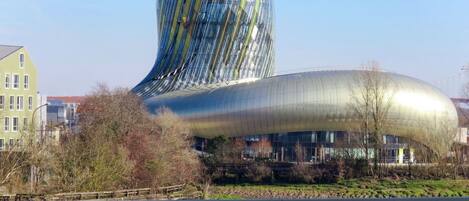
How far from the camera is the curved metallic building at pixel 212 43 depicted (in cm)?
8000

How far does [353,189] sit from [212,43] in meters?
39.1

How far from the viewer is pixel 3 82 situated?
53.0 metres

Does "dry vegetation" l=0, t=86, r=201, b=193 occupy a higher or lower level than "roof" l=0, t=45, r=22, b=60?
lower

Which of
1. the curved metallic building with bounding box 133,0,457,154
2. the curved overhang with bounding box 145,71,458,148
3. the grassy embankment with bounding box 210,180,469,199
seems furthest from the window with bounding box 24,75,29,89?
the curved metallic building with bounding box 133,0,457,154

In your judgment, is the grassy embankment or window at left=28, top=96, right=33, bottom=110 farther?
window at left=28, top=96, right=33, bottom=110

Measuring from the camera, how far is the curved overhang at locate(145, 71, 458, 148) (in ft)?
210

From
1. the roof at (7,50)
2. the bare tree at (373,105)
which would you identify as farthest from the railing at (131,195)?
the roof at (7,50)

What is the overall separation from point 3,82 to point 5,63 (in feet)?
4.35

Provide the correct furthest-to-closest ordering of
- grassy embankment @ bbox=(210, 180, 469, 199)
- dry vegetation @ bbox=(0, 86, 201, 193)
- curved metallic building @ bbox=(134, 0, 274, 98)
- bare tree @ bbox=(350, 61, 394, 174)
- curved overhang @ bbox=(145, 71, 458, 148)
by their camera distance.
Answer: curved metallic building @ bbox=(134, 0, 274, 98), curved overhang @ bbox=(145, 71, 458, 148), bare tree @ bbox=(350, 61, 394, 174), grassy embankment @ bbox=(210, 180, 469, 199), dry vegetation @ bbox=(0, 86, 201, 193)

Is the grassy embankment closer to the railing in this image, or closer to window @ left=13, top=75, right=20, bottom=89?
the railing

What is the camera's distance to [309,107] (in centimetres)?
6500

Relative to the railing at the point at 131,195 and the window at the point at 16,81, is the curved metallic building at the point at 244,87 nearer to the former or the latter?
the window at the point at 16,81

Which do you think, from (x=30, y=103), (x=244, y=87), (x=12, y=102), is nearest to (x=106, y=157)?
(x=12, y=102)

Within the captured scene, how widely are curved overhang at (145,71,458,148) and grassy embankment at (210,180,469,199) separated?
14987mm
